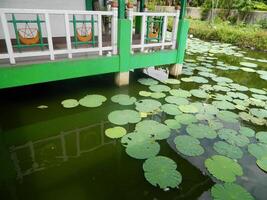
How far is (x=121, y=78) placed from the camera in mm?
3945

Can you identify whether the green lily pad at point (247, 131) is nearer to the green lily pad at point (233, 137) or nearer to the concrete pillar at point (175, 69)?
the green lily pad at point (233, 137)

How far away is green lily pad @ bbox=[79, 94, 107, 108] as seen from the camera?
331 cm

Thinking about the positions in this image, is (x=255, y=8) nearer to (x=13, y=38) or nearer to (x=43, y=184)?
(x=13, y=38)

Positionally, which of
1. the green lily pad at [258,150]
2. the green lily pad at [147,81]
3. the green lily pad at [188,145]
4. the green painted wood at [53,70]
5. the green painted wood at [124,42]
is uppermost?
the green painted wood at [124,42]

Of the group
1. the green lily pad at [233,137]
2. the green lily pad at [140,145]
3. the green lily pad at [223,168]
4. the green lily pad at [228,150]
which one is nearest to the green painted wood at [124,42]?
the green lily pad at [140,145]

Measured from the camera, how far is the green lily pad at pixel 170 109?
3162 mm

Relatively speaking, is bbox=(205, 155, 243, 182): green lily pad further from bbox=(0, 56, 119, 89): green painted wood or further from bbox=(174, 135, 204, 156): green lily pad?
bbox=(0, 56, 119, 89): green painted wood

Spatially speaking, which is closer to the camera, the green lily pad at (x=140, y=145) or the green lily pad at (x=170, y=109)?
the green lily pad at (x=140, y=145)

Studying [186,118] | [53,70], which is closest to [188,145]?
[186,118]

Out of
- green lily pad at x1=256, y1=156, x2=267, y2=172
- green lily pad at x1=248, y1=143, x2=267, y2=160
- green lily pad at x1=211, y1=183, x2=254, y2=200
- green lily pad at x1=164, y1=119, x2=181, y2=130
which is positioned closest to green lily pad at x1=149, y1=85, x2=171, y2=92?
green lily pad at x1=164, y1=119, x2=181, y2=130

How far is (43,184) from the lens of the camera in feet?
6.26

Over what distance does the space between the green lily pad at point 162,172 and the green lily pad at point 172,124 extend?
653 millimetres

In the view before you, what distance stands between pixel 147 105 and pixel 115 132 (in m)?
0.87

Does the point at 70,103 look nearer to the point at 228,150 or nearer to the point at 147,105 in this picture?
the point at 147,105
